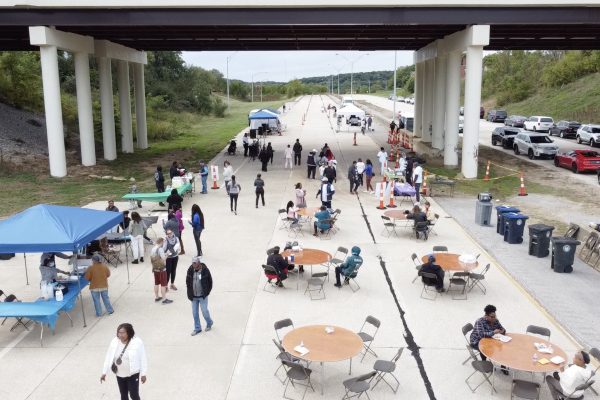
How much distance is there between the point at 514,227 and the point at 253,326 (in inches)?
381

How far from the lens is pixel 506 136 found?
136 ft

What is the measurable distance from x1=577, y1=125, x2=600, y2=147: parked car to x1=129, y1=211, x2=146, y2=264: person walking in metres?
36.8

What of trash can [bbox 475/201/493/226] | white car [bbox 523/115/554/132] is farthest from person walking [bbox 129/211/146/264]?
white car [bbox 523/115/554/132]

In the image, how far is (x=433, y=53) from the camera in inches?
1487

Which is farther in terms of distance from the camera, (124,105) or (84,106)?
(124,105)

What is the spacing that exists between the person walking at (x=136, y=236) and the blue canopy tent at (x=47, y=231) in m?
2.36

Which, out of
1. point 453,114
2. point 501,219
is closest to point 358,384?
point 501,219

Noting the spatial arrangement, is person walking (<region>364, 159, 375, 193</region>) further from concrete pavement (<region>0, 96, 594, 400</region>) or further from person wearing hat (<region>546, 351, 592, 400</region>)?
person wearing hat (<region>546, 351, 592, 400</region>)

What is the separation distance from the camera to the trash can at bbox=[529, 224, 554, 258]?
51.5 ft

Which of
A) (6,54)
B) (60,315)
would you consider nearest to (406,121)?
(6,54)

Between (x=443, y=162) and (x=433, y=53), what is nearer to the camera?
(x=443, y=162)

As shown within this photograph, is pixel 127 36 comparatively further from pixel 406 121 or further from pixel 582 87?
pixel 582 87

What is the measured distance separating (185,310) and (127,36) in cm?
2489

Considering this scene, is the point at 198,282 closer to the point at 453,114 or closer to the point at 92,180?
the point at 92,180
